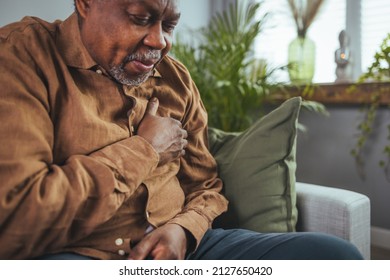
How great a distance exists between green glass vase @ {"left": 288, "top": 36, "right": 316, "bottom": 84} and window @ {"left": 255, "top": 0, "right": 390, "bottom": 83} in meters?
0.08

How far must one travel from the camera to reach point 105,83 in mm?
833

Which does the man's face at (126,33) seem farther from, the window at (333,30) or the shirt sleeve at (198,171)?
the window at (333,30)

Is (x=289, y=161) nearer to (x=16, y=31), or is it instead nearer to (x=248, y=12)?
(x=16, y=31)

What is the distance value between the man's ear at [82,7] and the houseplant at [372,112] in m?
1.23

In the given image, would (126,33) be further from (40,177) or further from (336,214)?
(336,214)

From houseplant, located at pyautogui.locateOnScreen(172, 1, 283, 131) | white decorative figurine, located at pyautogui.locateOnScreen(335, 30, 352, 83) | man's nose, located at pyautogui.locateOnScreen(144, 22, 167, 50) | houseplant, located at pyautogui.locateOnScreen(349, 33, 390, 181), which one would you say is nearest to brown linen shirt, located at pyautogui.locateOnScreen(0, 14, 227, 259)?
man's nose, located at pyautogui.locateOnScreen(144, 22, 167, 50)

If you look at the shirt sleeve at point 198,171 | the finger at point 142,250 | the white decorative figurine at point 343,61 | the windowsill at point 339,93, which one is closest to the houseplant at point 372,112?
the windowsill at point 339,93

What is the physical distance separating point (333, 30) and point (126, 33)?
1602mm

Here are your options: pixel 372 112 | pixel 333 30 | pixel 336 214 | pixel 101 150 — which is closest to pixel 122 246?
pixel 101 150

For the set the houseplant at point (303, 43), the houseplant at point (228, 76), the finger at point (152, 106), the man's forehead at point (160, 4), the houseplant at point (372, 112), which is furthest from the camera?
the houseplant at point (303, 43)

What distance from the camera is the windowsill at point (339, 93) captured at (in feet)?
5.73

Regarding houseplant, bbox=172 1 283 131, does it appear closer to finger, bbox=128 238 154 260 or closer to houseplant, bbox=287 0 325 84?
houseplant, bbox=287 0 325 84
